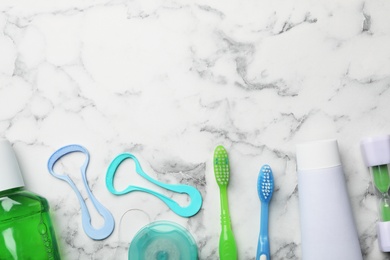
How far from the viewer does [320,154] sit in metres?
0.94

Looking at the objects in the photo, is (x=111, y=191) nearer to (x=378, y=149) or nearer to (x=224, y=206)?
(x=224, y=206)

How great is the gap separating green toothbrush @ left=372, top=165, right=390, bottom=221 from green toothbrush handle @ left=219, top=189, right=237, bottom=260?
0.87 ft

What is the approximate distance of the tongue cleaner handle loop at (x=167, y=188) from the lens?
1019 millimetres

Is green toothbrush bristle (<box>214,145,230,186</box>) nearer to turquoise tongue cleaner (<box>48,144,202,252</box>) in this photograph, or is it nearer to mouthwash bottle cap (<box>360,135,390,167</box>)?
turquoise tongue cleaner (<box>48,144,202,252</box>)

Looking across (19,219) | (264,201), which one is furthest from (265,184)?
(19,219)

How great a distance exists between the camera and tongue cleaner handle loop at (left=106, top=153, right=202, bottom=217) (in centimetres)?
102

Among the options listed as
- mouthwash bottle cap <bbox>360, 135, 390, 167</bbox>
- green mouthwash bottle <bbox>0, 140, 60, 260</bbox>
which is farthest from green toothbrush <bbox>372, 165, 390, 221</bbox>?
green mouthwash bottle <bbox>0, 140, 60, 260</bbox>

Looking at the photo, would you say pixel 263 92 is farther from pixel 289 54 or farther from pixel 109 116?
pixel 109 116

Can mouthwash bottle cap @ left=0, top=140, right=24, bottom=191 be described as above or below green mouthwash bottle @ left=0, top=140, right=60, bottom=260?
above

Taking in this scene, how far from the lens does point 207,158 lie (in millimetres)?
1023

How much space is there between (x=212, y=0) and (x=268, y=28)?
11 centimetres

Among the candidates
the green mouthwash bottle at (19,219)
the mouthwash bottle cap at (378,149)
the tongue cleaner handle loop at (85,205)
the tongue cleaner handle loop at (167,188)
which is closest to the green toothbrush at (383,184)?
the mouthwash bottle cap at (378,149)

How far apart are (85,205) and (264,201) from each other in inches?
13.1

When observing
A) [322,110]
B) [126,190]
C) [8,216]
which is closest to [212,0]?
[322,110]
